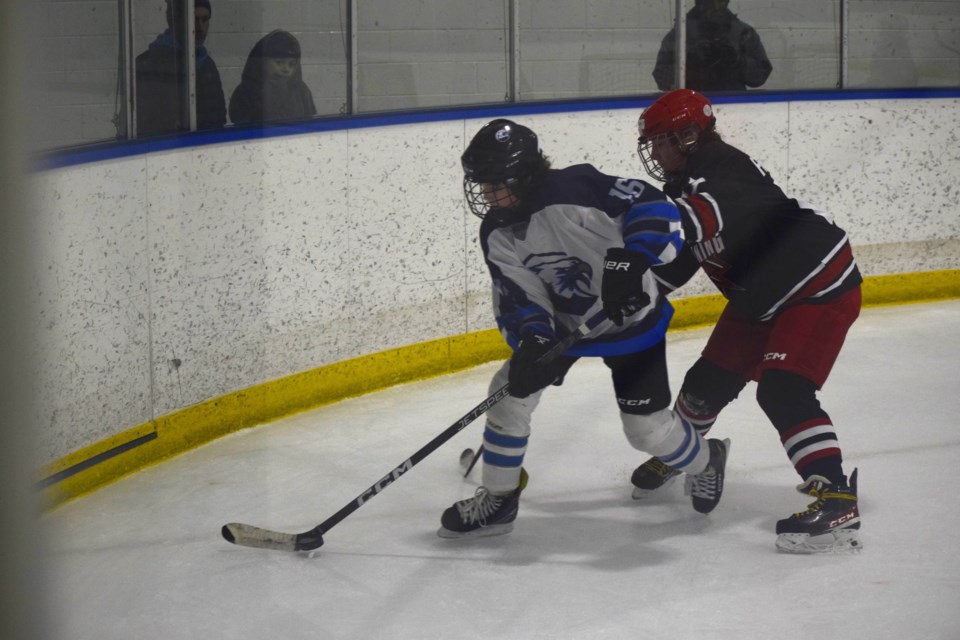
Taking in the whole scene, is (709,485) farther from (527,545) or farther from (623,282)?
(623,282)

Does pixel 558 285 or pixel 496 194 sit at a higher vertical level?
pixel 496 194

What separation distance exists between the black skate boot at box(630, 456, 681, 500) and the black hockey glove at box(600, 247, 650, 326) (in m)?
0.58

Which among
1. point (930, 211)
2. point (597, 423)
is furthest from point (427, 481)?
point (930, 211)

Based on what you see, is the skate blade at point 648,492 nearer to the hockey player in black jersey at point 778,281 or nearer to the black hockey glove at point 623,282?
the hockey player in black jersey at point 778,281

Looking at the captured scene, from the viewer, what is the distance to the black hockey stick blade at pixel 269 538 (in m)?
2.19

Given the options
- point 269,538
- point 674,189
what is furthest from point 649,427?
point 269,538

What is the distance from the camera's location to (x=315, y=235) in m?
3.31

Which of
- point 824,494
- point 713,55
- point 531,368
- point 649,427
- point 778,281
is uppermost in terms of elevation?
point 713,55

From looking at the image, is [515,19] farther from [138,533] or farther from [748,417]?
[138,533]

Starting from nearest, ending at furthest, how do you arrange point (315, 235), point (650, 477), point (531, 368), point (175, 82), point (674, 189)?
point (531, 368) < point (674, 189) < point (650, 477) < point (175, 82) < point (315, 235)

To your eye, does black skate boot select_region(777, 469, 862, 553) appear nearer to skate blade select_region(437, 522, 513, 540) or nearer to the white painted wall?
skate blade select_region(437, 522, 513, 540)

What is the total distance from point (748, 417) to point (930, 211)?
1916 millimetres

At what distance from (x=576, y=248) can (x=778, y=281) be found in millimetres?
418

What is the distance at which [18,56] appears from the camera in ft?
1.71
